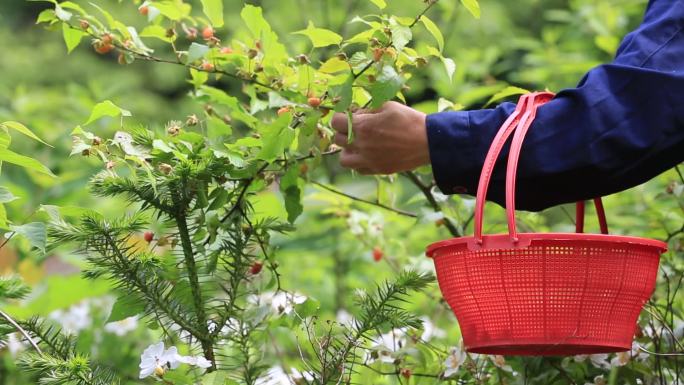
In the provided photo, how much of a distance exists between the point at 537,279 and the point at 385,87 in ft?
1.29

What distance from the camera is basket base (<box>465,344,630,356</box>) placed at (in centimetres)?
162

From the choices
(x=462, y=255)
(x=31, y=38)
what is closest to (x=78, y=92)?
(x=462, y=255)

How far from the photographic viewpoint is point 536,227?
2459 millimetres

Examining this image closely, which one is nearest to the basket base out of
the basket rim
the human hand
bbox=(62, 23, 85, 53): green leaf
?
the basket rim

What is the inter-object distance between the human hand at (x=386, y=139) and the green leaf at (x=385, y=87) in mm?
45

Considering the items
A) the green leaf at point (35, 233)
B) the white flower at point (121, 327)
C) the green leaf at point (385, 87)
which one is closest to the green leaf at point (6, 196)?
the green leaf at point (35, 233)

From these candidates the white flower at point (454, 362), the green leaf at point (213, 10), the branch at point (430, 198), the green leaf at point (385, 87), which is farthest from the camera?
the branch at point (430, 198)

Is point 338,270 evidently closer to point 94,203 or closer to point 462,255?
point 94,203

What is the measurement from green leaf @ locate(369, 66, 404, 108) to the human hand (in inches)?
1.8

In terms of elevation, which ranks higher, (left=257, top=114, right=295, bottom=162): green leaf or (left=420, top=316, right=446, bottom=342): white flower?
(left=257, top=114, right=295, bottom=162): green leaf

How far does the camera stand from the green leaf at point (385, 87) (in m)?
1.59

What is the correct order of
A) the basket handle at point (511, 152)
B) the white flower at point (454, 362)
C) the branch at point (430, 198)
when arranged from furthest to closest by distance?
the branch at point (430, 198)
the white flower at point (454, 362)
the basket handle at point (511, 152)

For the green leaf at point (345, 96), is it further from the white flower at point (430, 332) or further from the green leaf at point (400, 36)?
the white flower at point (430, 332)

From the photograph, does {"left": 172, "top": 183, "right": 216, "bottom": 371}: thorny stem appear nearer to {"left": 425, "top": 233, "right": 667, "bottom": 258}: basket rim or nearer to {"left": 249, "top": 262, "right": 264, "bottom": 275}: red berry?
{"left": 249, "top": 262, "right": 264, "bottom": 275}: red berry
